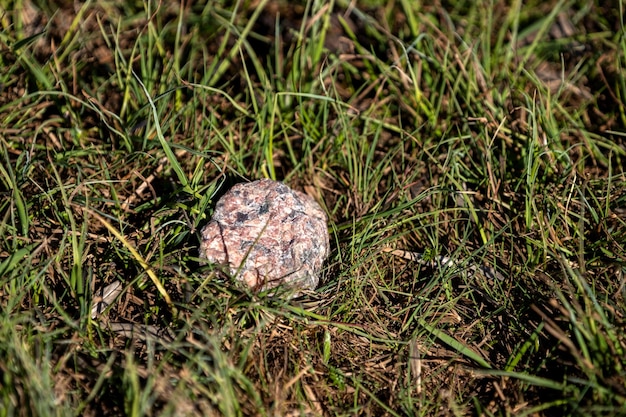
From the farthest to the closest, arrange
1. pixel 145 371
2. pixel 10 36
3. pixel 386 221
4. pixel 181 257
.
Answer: pixel 10 36 → pixel 386 221 → pixel 181 257 → pixel 145 371

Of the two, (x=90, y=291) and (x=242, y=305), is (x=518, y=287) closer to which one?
(x=242, y=305)

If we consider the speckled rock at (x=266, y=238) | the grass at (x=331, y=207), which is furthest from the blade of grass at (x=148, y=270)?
the speckled rock at (x=266, y=238)

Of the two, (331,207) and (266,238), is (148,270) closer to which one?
(266,238)

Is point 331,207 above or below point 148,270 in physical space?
below

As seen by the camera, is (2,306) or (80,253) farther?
(80,253)

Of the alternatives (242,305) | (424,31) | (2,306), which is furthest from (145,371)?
(424,31)

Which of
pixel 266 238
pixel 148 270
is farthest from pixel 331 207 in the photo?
pixel 148 270

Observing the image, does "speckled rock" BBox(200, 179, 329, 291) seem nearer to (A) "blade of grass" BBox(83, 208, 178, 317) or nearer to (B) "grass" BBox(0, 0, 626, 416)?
(B) "grass" BBox(0, 0, 626, 416)
